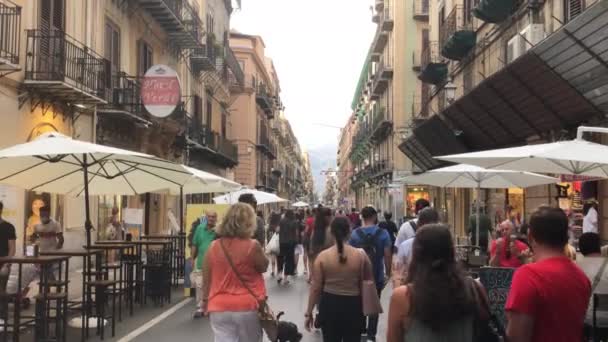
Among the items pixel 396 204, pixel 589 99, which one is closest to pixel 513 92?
pixel 589 99

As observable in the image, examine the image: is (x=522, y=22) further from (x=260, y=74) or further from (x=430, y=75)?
(x=260, y=74)

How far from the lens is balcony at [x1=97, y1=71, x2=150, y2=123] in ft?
70.6

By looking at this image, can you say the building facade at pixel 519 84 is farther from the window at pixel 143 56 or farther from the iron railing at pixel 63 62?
the window at pixel 143 56

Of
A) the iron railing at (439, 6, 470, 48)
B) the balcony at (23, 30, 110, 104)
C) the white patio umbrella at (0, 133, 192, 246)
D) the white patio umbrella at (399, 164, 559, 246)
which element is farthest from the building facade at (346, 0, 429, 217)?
the white patio umbrella at (0, 133, 192, 246)

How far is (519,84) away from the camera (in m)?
17.7

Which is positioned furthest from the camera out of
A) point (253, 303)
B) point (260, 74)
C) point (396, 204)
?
point (260, 74)

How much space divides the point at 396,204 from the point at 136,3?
723 inches

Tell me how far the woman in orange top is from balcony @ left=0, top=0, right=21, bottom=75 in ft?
33.7

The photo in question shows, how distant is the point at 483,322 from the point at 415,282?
407 millimetres

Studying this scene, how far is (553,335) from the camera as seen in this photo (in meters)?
3.63

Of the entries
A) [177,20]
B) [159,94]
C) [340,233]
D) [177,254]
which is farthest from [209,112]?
[340,233]

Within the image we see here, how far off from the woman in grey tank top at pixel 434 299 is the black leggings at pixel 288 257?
1424 centimetres

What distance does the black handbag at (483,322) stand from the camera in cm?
361

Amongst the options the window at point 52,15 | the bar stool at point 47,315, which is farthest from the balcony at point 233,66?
the bar stool at point 47,315
